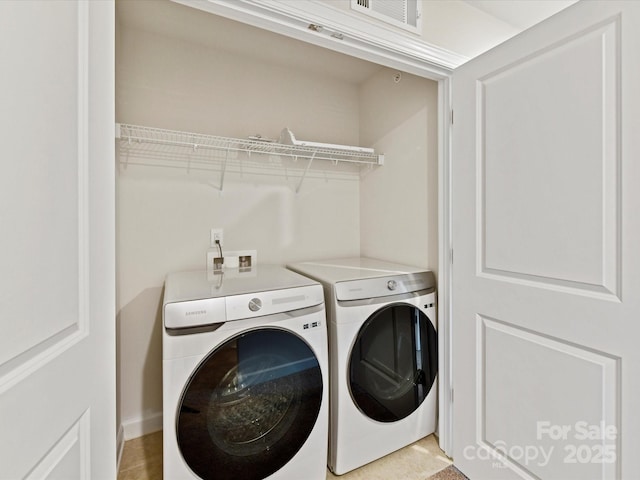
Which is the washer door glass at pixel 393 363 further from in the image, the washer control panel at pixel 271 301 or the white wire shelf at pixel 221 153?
the white wire shelf at pixel 221 153

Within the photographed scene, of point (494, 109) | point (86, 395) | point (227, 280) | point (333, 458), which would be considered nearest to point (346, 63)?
point (494, 109)

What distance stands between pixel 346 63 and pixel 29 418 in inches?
89.7

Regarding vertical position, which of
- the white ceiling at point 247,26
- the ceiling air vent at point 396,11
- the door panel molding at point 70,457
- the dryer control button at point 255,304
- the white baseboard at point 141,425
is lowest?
A: the white baseboard at point 141,425

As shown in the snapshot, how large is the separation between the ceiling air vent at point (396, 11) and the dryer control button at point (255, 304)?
1.30m

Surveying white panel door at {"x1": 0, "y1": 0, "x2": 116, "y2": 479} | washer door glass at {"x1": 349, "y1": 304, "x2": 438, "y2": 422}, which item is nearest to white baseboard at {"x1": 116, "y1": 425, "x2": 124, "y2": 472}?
white panel door at {"x1": 0, "y1": 0, "x2": 116, "y2": 479}

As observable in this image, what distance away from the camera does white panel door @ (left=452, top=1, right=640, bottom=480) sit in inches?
37.9

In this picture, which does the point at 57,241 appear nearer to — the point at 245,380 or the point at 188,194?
the point at 245,380

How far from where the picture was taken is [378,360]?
5.07ft

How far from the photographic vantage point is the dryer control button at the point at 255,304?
4.01ft

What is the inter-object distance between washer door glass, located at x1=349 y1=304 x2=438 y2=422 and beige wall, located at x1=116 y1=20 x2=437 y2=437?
0.41 m

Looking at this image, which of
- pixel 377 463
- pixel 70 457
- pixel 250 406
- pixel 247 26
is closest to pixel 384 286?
pixel 250 406

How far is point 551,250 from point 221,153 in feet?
5.93

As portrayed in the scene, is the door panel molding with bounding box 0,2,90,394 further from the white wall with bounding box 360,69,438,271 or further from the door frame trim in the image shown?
the white wall with bounding box 360,69,438,271

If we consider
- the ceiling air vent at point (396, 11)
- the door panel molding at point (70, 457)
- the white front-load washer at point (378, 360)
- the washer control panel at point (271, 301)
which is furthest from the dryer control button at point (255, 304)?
the ceiling air vent at point (396, 11)
